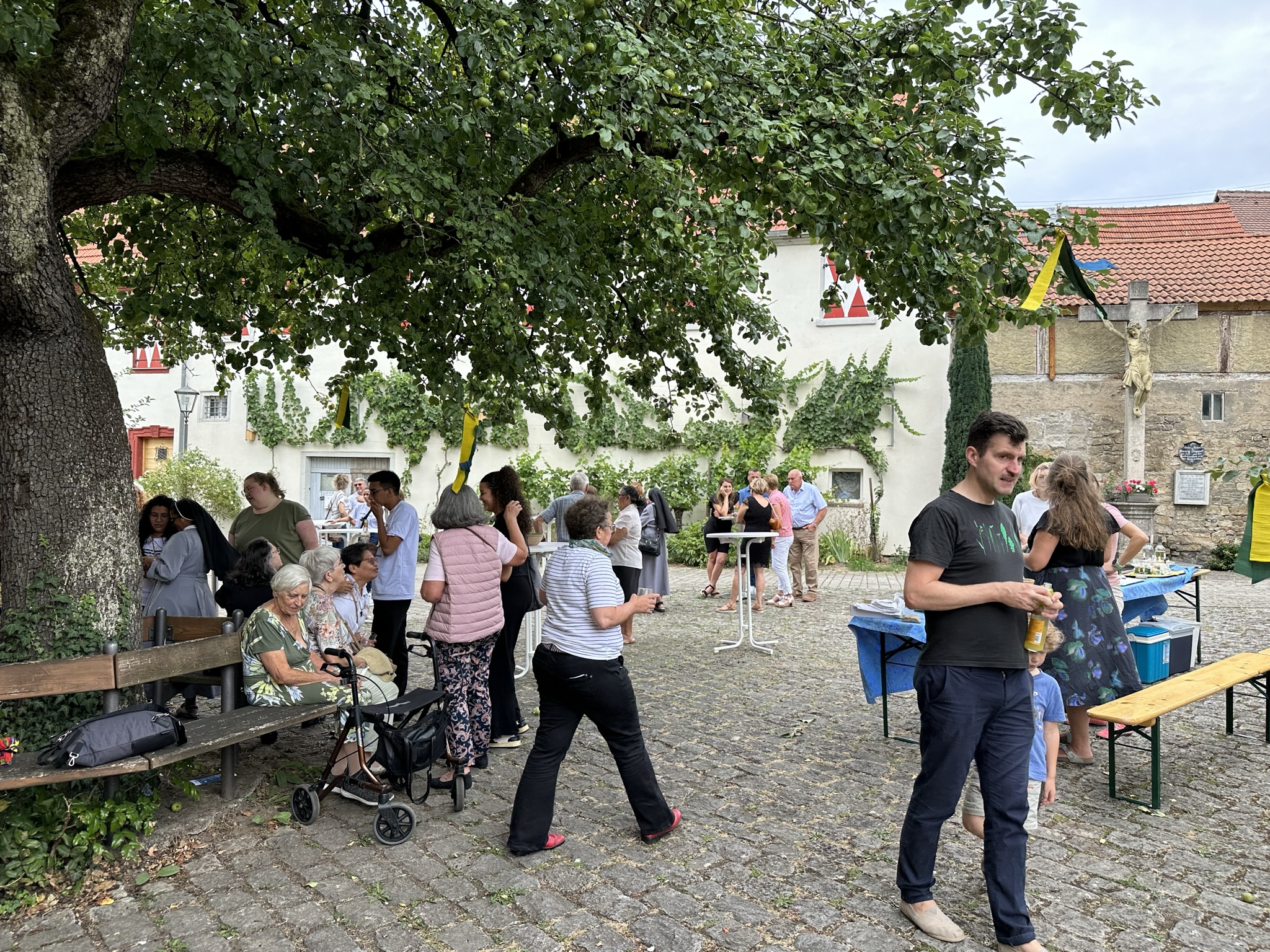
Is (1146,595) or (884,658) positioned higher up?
(1146,595)

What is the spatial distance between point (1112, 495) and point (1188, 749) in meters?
13.1

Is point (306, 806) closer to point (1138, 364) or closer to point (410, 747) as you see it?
point (410, 747)

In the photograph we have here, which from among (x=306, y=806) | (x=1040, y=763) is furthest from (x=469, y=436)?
(x=1040, y=763)

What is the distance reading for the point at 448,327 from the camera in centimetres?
734

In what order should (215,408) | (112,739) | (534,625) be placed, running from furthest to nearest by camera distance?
(215,408) → (534,625) → (112,739)

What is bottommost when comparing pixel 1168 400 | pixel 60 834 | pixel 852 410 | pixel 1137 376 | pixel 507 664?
pixel 60 834

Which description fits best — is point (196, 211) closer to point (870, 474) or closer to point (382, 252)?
point (382, 252)

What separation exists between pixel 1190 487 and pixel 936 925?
59.4ft

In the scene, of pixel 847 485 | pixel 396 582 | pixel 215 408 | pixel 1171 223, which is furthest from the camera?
pixel 215 408

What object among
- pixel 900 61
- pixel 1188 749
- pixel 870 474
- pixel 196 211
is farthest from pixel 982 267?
pixel 870 474

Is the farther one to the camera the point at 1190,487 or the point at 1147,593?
the point at 1190,487

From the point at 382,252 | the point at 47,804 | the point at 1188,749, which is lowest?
the point at 1188,749

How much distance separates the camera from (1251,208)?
3158cm

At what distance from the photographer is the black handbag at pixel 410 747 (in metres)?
4.68
